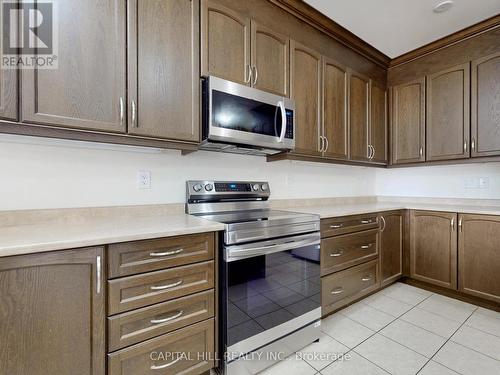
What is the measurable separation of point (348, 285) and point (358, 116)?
64.6 inches

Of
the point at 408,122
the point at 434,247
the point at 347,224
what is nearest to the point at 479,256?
the point at 434,247

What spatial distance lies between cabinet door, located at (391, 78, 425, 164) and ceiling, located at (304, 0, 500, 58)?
1.57 ft

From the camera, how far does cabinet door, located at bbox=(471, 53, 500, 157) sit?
2195mm

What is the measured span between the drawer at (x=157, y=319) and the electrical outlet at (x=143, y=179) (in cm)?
80

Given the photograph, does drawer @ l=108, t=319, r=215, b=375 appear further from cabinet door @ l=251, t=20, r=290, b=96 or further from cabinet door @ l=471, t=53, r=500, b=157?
cabinet door @ l=471, t=53, r=500, b=157

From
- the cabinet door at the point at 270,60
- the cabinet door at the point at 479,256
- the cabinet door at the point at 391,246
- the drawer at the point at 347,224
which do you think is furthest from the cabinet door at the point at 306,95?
the cabinet door at the point at 479,256

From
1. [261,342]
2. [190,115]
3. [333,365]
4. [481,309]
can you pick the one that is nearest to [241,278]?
[261,342]

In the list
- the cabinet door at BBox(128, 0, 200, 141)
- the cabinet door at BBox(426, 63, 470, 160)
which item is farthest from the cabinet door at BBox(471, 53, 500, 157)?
the cabinet door at BBox(128, 0, 200, 141)

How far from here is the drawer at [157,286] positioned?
1.05 m

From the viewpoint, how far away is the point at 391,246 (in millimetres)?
2461

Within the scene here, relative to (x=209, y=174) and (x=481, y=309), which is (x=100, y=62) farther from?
(x=481, y=309)

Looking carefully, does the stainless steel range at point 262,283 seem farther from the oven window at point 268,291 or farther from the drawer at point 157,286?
the drawer at point 157,286

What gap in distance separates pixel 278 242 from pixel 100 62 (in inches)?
52.6

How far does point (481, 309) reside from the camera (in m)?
2.13
